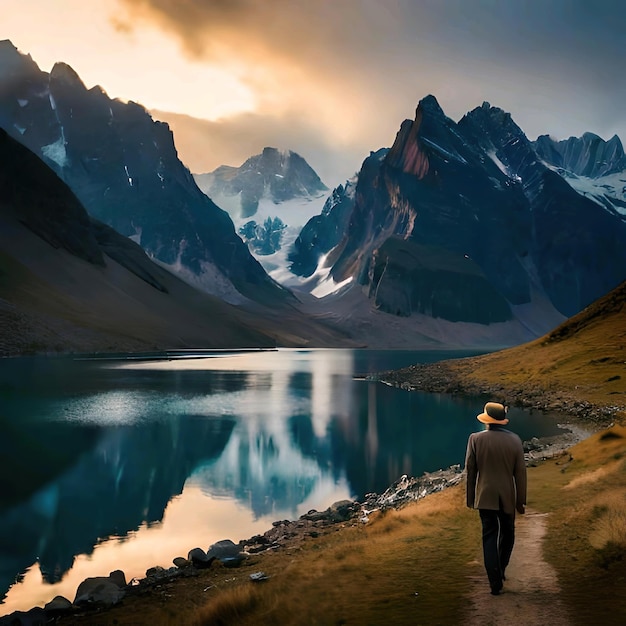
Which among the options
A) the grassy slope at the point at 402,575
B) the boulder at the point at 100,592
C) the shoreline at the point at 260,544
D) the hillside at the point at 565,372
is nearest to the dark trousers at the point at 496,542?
the grassy slope at the point at 402,575

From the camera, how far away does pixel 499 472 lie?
11859mm

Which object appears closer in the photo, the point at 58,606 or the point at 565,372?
the point at 58,606

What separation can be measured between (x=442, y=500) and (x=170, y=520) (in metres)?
12.6

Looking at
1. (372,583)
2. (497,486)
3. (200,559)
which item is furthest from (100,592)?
(497,486)

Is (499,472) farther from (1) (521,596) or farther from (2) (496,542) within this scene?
(1) (521,596)

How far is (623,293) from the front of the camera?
Result: 310 ft

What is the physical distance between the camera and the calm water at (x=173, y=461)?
24250 millimetres

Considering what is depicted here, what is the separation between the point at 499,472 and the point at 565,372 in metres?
73.4

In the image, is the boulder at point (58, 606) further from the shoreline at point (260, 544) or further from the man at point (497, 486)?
the man at point (497, 486)

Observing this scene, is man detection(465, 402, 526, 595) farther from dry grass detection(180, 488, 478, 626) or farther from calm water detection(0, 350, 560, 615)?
calm water detection(0, 350, 560, 615)

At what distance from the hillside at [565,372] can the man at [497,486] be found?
137 ft

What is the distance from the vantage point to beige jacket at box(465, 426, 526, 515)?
463 inches

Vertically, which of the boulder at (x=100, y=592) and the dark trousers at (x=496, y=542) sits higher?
the dark trousers at (x=496, y=542)

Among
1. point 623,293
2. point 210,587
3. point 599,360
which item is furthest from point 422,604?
point 623,293
